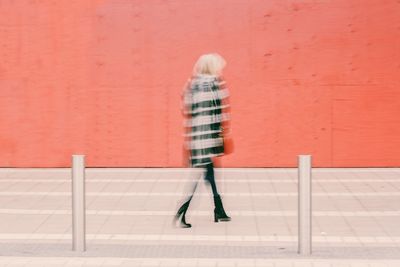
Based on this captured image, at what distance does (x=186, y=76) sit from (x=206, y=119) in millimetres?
4919

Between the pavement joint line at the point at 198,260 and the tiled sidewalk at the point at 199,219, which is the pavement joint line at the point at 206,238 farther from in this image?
the pavement joint line at the point at 198,260

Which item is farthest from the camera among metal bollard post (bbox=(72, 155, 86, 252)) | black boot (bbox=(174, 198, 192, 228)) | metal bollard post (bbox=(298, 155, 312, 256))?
black boot (bbox=(174, 198, 192, 228))

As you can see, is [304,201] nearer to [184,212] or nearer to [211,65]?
[184,212]

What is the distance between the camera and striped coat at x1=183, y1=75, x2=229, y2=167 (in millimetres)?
9484

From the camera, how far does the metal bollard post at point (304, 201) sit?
26.0ft

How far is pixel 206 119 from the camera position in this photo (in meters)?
9.50

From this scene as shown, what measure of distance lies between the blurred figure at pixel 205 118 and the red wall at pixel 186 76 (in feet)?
15.6

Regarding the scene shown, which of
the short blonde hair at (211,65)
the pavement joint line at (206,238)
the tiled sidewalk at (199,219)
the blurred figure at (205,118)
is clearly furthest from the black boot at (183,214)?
the short blonde hair at (211,65)

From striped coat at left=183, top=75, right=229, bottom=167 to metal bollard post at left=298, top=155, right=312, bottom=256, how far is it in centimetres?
169

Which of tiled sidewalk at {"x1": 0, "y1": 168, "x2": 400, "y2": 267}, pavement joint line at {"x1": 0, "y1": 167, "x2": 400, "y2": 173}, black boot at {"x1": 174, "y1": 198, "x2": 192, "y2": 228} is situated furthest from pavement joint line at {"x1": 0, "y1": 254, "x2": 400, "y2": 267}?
pavement joint line at {"x1": 0, "y1": 167, "x2": 400, "y2": 173}

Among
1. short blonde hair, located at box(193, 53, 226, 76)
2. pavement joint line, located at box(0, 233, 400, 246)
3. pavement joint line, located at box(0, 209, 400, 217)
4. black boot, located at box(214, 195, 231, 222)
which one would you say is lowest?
pavement joint line, located at box(0, 233, 400, 246)

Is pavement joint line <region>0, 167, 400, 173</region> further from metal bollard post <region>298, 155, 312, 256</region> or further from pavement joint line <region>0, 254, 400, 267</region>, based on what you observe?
pavement joint line <region>0, 254, 400, 267</region>

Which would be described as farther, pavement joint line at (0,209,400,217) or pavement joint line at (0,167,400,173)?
pavement joint line at (0,167,400,173)

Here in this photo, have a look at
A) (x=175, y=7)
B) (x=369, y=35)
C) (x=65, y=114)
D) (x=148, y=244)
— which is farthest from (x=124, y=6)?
(x=148, y=244)
